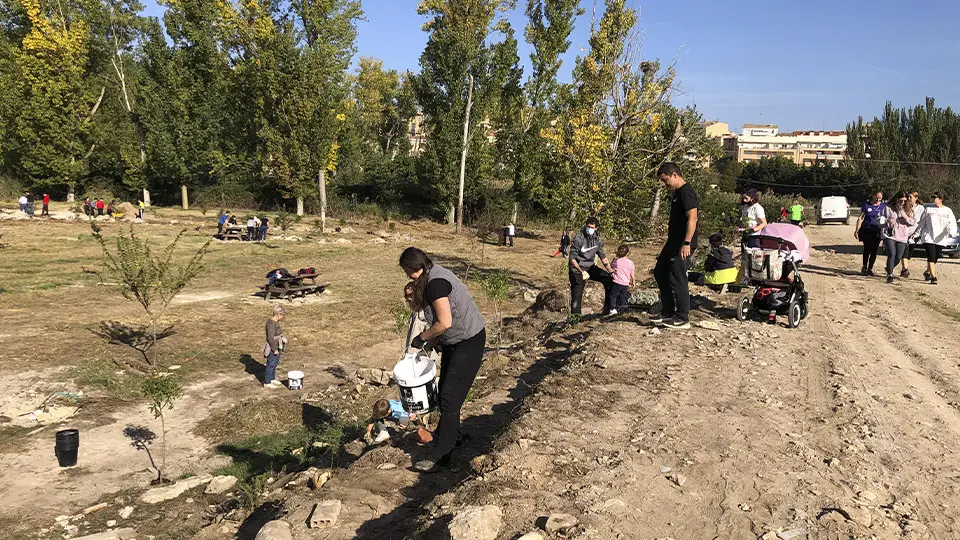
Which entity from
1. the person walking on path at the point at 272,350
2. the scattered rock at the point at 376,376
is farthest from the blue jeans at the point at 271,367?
the scattered rock at the point at 376,376

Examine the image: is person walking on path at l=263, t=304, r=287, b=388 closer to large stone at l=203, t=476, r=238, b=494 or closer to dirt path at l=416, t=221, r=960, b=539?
large stone at l=203, t=476, r=238, b=494

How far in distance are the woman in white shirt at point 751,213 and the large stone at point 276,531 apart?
24.4 ft

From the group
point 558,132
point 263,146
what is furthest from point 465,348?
point 263,146

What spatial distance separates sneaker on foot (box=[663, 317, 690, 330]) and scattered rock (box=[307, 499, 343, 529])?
5.09m

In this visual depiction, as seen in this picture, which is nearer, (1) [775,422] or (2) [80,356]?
(1) [775,422]

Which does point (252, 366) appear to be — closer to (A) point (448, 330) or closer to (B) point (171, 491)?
(B) point (171, 491)

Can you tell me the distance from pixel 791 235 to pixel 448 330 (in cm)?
619

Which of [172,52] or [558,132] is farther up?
[172,52]

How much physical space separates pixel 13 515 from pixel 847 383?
26.2 feet

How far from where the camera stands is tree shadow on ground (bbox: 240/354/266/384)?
9.65m

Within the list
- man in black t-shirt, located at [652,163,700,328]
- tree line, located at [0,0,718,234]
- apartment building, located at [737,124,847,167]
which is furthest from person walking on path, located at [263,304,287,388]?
apartment building, located at [737,124,847,167]

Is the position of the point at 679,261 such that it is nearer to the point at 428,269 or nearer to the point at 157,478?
the point at 428,269

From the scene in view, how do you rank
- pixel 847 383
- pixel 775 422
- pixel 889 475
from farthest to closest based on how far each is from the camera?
pixel 847 383, pixel 775 422, pixel 889 475

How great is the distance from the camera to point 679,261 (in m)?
7.14
